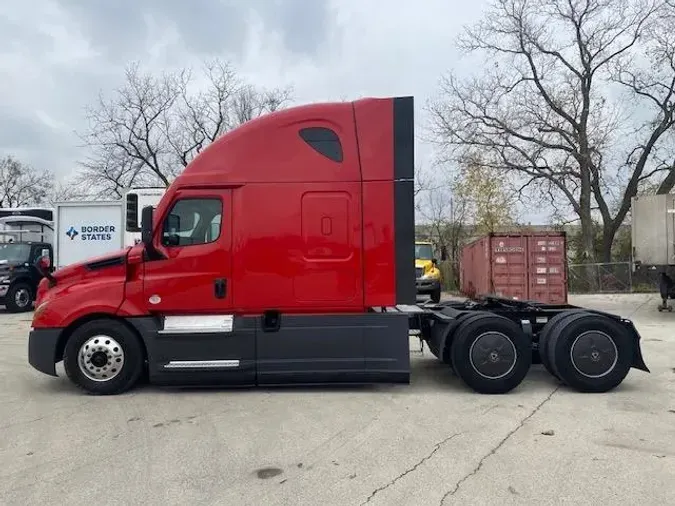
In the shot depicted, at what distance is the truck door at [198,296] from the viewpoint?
24.7 feet

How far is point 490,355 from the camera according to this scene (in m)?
7.61

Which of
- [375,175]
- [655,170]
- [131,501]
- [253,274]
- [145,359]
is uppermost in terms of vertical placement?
[655,170]

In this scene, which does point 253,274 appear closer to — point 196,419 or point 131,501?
point 196,419

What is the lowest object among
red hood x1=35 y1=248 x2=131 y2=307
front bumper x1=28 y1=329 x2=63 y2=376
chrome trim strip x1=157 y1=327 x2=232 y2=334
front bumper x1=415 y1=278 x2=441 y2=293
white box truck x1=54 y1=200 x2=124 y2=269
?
front bumper x1=28 y1=329 x2=63 y2=376

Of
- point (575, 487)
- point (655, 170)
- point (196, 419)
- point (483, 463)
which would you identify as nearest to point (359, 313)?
point (196, 419)

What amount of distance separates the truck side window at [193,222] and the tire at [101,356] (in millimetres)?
1242

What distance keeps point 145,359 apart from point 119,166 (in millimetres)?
32287

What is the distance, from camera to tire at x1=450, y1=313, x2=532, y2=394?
7.60m

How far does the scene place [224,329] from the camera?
7.52m

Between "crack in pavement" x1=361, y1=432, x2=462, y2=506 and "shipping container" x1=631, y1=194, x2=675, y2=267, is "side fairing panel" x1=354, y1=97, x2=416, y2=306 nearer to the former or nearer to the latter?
"crack in pavement" x1=361, y1=432, x2=462, y2=506

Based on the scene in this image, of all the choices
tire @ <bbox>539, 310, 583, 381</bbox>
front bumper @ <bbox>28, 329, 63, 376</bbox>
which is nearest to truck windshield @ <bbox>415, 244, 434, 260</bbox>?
tire @ <bbox>539, 310, 583, 381</bbox>

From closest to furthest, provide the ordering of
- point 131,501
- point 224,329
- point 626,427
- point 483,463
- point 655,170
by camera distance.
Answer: point 131,501 → point 483,463 → point 626,427 → point 224,329 → point 655,170

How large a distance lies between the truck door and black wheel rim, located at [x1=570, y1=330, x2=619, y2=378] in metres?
3.92

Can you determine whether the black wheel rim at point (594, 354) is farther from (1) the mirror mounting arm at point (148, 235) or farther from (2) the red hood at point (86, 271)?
(2) the red hood at point (86, 271)
